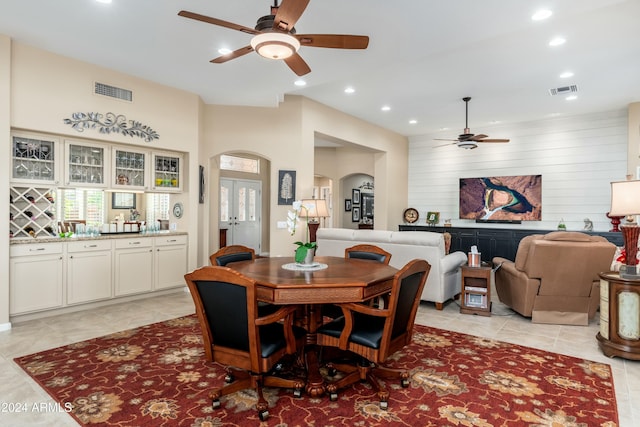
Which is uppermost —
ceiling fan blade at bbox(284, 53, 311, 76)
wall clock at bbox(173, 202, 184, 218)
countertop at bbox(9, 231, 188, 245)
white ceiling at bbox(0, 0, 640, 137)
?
white ceiling at bbox(0, 0, 640, 137)

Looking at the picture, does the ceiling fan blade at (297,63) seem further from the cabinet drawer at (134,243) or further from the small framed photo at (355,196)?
the small framed photo at (355,196)

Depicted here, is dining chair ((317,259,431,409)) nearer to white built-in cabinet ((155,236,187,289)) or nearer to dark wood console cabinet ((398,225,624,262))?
white built-in cabinet ((155,236,187,289))

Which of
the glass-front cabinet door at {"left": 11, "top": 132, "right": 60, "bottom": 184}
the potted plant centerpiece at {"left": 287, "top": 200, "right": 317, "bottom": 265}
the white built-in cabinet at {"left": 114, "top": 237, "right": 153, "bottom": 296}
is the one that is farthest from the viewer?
the white built-in cabinet at {"left": 114, "top": 237, "right": 153, "bottom": 296}

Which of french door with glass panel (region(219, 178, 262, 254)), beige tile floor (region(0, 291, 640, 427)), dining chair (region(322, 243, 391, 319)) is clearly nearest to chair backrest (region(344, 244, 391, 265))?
dining chair (region(322, 243, 391, 319))

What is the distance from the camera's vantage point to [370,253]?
12.4ft

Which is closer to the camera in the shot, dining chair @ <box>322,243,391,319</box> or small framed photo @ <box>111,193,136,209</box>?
dining chair @ <box>322,243,391,319</box>

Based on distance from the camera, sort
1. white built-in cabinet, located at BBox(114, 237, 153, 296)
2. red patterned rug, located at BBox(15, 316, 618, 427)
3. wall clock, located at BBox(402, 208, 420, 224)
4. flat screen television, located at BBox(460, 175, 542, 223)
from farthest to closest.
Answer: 1. wall clock, located at BBox(402, 208, 420, 224)
2. flat screen television, located at BBox(460, 175, 542, 223)
3. white built-in cabinet, located at BBox(114, 237, 153, 296)
4. red patterned rug, located at BBox(15, 316, 618, 427)

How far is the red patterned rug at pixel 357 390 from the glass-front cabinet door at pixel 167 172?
2673 millimetres

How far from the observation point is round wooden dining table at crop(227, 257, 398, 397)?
235 centimetres

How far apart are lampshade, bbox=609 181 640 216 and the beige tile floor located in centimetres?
129

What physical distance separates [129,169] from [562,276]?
5686 millimetres

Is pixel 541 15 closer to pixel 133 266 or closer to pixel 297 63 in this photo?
pixel 297 63

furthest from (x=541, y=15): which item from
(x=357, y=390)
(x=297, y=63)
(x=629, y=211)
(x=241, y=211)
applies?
(x=241, y=211)

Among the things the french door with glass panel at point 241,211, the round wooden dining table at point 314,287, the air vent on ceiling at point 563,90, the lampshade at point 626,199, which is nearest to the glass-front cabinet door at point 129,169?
the round wooden dining table at point 314,287
